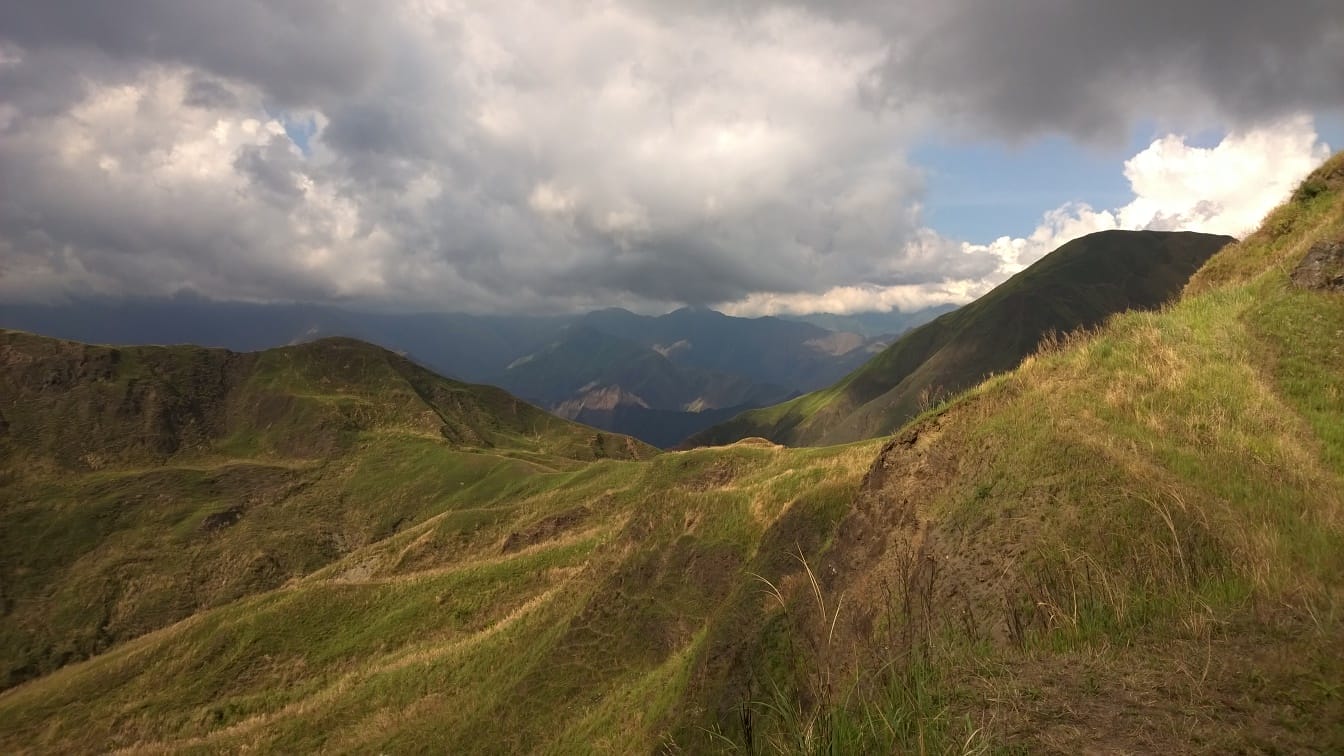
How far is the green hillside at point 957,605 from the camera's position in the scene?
4.79 metres

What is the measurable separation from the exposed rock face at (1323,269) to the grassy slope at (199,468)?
7479 cm

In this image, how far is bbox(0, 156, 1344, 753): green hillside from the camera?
4785 mm

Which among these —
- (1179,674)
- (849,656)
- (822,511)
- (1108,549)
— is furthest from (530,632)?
(1179,674)

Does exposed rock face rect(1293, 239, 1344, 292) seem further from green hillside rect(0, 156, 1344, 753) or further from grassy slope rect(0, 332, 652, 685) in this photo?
grassy slope rect(0, 332, 652, 685)

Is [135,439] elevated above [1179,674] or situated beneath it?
situated beneath

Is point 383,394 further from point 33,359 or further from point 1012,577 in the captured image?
point 1012,577

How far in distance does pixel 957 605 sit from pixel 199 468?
429ft

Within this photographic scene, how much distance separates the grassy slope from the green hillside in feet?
138

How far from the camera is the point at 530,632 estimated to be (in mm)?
24422

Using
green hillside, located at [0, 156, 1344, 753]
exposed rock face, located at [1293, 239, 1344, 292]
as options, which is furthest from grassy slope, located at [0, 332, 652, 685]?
exposed rock face, located at [1293, 239, 1344, 292]

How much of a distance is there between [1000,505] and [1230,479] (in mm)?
3160

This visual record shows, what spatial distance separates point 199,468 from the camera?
104 metres

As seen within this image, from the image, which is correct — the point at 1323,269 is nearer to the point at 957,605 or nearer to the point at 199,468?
the point at 957,605

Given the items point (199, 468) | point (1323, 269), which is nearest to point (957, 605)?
point (1323, 269)
